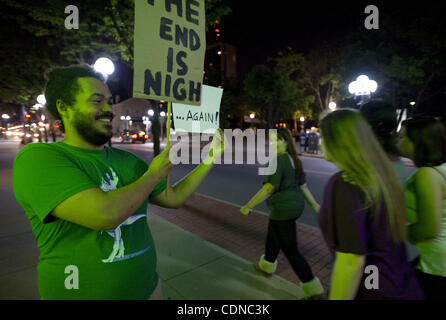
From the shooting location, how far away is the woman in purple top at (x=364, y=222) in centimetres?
141

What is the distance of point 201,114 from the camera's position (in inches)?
97.7

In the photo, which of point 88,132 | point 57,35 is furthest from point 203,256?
point 57,35

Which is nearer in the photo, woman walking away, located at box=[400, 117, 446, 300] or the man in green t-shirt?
the man in green t-shirt

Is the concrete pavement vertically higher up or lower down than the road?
lower down

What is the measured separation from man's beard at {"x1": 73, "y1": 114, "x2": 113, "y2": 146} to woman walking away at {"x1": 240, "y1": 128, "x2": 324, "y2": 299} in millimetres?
2229

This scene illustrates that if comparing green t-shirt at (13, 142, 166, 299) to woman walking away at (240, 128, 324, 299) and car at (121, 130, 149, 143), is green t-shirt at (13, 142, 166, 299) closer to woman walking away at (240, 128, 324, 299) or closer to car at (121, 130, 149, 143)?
woman walking away at (240, 128, 324, 299)

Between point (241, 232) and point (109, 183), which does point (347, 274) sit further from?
point (241, 232)

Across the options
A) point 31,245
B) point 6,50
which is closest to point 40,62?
point 6,50

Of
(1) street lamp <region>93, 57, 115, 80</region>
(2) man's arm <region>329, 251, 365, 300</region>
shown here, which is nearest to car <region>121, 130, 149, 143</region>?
(1) street lamp <region>93, 57, 115, 80</region>

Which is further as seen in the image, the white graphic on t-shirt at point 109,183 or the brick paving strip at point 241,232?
Answer: the brick paving strip at point 241,232

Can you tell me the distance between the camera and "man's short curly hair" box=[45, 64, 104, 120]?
143 centimetres

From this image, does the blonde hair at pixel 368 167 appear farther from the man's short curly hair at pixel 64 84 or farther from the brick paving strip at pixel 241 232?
the brick paving strip at pixel 241 232

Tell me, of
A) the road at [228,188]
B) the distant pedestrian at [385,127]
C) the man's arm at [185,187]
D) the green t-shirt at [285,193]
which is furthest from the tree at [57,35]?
the man's arm at [185,187]

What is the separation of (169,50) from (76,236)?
1.27 meters
